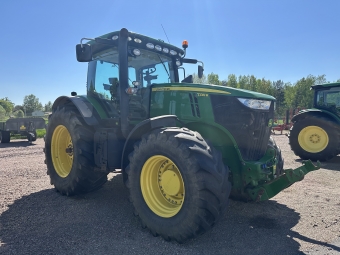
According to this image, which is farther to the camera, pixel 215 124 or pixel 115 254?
pixel 215 124

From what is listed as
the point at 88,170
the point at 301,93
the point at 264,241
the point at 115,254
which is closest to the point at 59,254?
the point at 115,254

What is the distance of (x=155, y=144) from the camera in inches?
134

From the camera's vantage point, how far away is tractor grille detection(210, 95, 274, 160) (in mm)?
3807

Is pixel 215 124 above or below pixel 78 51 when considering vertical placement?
below

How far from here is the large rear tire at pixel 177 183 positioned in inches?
118

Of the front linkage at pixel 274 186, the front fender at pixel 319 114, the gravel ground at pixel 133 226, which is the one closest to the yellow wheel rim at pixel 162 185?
the gravel ground at pixel 133 226

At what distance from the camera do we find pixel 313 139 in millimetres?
8891

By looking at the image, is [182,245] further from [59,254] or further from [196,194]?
[59,254]

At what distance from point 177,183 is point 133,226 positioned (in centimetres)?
85

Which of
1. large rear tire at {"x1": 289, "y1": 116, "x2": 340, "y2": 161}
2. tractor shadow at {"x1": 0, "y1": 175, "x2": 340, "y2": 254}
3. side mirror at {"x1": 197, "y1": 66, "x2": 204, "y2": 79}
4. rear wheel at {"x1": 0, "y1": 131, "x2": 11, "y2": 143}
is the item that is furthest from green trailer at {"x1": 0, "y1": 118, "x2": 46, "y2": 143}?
large rear tire at {"x1": 289, "y1": 116, "x2": 340, "y2": 161}

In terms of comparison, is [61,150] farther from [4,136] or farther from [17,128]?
[4,136]

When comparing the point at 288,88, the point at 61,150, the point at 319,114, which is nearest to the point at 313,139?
the point at 319,114

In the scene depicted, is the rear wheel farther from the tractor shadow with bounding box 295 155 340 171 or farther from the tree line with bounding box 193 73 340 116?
the tree line with bounding box 193 73 340 116

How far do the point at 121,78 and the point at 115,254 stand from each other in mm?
2645
